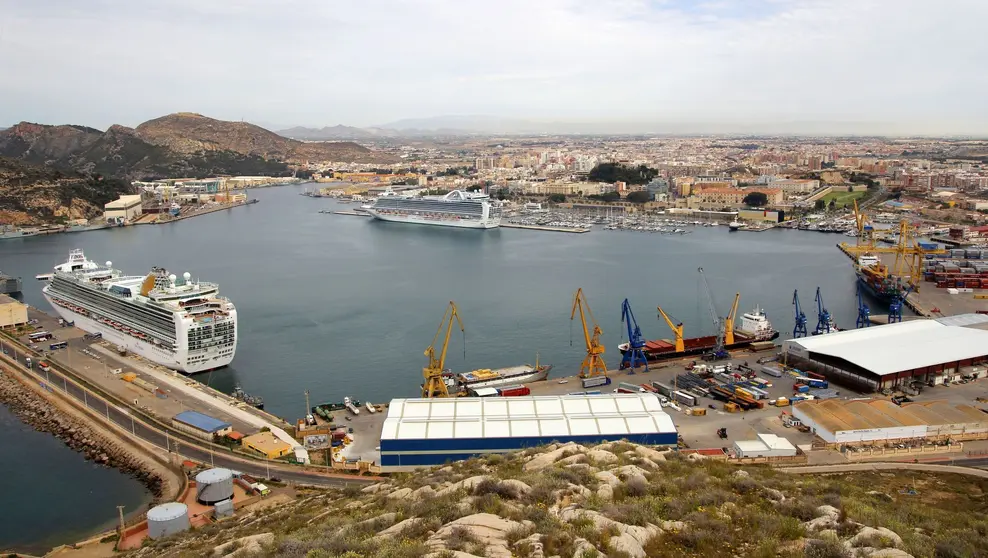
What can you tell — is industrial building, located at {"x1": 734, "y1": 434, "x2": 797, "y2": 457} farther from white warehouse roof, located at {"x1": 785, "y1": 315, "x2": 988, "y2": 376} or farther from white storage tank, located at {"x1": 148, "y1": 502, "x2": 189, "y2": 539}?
white storage tank, located at {"x1": 148, "y1": 502, "x2": 189, "y2": 539}

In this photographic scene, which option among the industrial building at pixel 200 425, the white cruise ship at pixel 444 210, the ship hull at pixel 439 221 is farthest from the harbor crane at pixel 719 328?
the white cruise ship at pixel 444 210

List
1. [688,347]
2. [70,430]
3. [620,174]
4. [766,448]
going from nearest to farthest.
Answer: [766,448]
[70,430]
[688,347]
[620,174]

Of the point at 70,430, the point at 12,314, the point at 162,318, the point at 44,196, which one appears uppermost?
the point at 44,196

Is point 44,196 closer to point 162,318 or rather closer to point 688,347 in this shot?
point 162,318

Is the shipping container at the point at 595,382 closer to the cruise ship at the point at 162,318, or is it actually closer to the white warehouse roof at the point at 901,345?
the white warehouse roof at the point at 901,345

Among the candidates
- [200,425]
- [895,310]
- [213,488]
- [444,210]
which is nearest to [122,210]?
[444,210]

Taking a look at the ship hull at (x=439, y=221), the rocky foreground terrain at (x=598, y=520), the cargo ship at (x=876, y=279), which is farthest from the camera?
the ship hull at (x=439, y=221)

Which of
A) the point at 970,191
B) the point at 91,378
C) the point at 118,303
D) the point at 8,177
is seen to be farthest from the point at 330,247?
the point at 970,191
